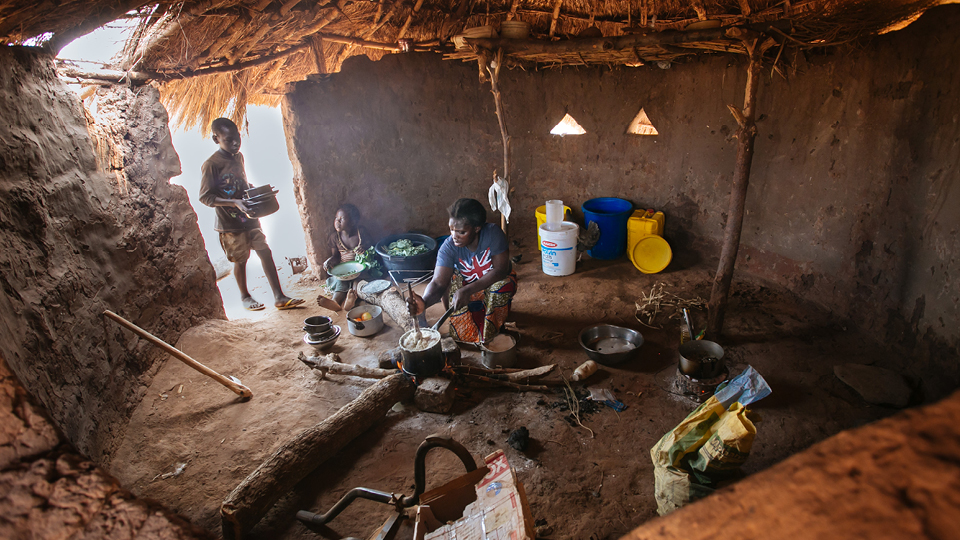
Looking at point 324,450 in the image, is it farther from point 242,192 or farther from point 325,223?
point 325,223

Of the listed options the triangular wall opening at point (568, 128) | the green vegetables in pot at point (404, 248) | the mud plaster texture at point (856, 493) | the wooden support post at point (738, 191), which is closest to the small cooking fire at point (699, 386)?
the wooden support post at point (738, 191)

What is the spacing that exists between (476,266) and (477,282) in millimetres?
203

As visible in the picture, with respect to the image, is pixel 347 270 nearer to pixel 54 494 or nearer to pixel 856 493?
pixel 54 494

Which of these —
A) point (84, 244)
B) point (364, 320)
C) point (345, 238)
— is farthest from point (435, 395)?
point (345, 238)

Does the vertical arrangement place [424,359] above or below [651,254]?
above

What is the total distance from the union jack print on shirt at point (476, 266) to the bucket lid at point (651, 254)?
256 centimetres

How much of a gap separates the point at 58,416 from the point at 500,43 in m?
4.34

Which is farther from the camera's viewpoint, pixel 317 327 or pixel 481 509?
pixel 317 327

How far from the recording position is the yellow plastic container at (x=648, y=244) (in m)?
5.66

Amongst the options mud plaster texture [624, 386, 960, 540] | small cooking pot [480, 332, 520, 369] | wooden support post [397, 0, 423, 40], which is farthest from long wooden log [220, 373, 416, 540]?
wooden support post [397, 0, 423, 40]

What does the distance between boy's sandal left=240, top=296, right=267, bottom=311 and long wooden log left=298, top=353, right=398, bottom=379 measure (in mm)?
1899

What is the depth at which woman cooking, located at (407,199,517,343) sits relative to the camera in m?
4.04

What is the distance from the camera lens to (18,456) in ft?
3.31

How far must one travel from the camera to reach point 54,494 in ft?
3.19
